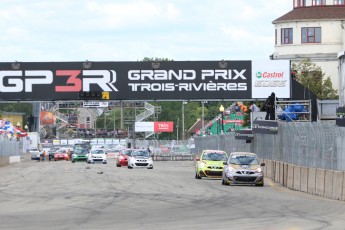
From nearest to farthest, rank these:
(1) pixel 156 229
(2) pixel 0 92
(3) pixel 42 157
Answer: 1. (1) pixel 156 229
2. (2) pixel 0 92
3. (3) pixel 42 157

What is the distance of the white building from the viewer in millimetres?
98125

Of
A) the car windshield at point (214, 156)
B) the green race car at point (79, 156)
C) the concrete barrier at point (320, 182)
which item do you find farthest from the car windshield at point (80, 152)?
the concrete barrier at point (320, 182)

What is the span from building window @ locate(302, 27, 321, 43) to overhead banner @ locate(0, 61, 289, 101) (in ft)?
148

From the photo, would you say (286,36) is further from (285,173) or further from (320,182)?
(320,182)

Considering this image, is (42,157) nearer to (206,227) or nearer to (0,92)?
(0,92)

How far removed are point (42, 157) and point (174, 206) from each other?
73399 millimetres

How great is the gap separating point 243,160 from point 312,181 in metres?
6.70

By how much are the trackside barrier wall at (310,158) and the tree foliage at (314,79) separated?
4286cm

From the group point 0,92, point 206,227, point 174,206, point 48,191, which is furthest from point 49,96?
point 206,227

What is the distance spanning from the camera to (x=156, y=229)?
57.6 feet

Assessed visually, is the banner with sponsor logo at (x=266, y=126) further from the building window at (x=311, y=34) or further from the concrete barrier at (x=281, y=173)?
the building window at (x=311, y=34)

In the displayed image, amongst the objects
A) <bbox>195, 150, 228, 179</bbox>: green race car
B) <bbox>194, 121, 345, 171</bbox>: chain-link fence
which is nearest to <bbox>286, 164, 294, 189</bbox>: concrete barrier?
<bbox>194, 121, 345, 171</bbox>: chain-link fence

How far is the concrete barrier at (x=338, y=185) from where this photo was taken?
2726 cm

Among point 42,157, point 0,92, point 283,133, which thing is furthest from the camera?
point 42,157
